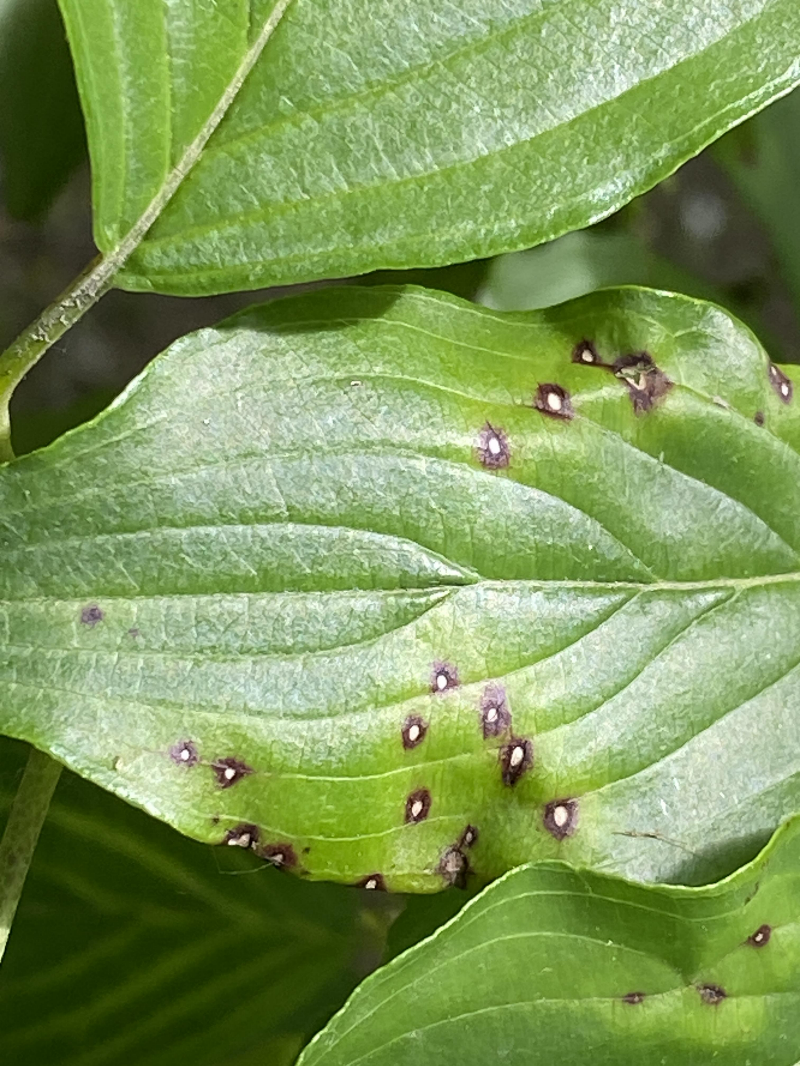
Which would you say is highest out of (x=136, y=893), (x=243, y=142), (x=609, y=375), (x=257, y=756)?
(x=243, y=142)

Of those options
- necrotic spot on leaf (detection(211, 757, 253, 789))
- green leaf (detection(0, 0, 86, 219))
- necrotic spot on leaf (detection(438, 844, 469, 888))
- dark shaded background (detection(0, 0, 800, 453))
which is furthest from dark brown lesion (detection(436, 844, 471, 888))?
green leaf (detection(0, 0, 86, 219))

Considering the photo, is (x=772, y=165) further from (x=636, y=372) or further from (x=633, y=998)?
(x=633, y=998)

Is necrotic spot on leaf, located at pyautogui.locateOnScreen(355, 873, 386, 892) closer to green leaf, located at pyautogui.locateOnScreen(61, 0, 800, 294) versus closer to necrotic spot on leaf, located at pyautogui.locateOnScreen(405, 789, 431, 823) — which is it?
necrotic spot on leaf, located at pyautogui.locateOnScreen(405, 789, 431, 823)

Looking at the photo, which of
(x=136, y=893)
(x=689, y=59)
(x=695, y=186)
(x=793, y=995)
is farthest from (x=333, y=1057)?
(x=695, y=186)

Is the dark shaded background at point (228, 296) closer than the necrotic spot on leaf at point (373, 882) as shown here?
No

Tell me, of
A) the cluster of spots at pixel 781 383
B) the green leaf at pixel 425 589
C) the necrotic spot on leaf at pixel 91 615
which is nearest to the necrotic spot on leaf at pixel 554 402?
the green leaf at pixel 425 589

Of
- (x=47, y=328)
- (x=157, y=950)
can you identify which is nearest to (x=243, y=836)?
(x=47, y=328)

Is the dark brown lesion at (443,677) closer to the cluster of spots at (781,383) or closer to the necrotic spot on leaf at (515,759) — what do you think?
the necrotic spot on leaf at (515,759)

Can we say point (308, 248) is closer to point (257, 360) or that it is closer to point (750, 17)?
point (257, 360)
